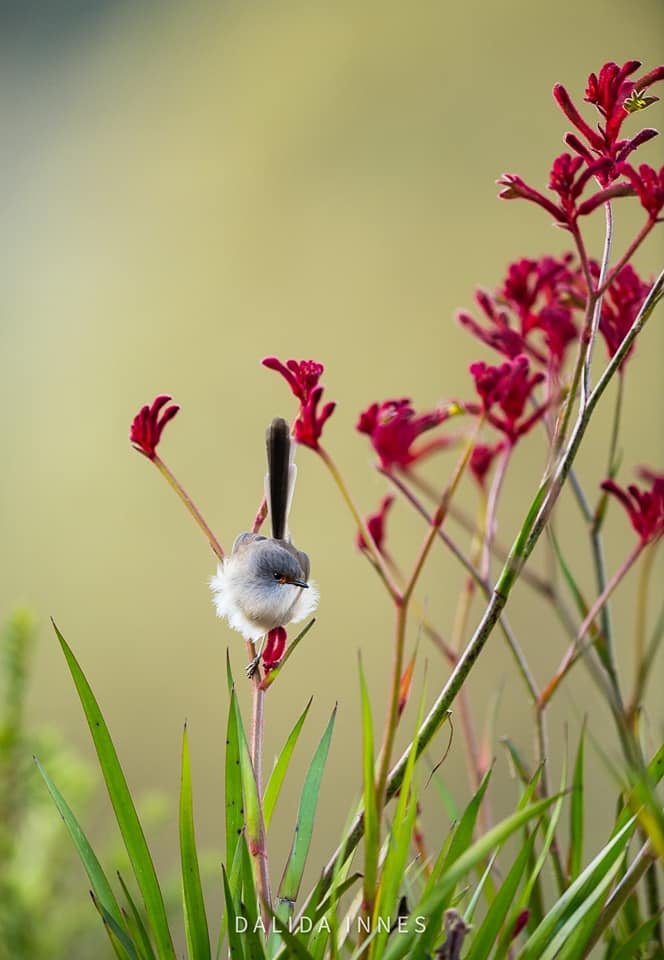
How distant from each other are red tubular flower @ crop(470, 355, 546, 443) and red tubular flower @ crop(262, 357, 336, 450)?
78 millimetres

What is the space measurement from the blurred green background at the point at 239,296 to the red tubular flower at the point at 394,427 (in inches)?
48.5

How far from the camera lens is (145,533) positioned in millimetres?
1924

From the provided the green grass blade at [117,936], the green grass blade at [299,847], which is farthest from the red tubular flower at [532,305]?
the green grass blade at [117,936]

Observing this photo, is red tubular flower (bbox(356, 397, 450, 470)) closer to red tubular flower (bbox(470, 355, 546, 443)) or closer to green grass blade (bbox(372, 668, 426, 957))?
red tubular flower (bbox(470, 355, 546, 443))

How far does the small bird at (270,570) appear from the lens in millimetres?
402

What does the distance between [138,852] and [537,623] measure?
52.9 inches

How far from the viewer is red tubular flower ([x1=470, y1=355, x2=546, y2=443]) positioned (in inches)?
18.1

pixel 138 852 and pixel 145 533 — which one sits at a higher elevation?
pixel 145 533

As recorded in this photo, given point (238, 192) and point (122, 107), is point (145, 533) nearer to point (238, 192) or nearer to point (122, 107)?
point (238, 192)

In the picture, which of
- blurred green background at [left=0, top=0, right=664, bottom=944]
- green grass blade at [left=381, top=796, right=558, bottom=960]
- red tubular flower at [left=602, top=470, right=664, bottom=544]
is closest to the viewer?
green grass blade at [left=381, top=796, right=558, bottom=960]

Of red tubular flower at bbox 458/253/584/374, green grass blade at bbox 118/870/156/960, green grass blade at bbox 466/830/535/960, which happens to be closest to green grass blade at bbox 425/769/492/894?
green grass blade at bbox 466/830/535/960

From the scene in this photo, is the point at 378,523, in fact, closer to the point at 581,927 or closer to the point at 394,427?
the point at 394,427

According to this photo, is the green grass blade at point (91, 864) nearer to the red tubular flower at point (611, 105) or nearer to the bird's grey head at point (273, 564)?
the bird's grey head at point (273, 564)

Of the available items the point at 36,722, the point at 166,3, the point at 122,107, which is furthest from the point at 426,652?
the point at 166,3
